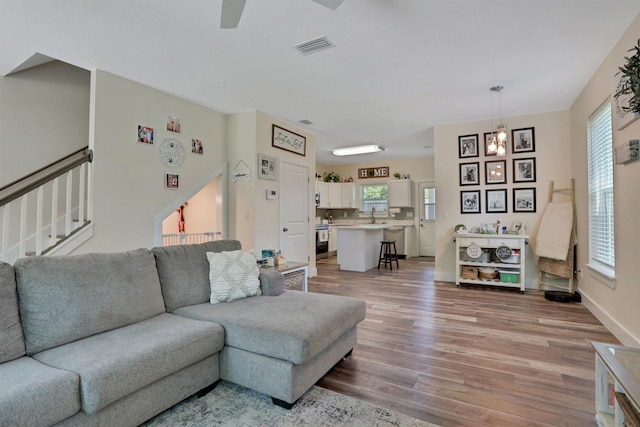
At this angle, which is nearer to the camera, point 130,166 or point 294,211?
point 130,166

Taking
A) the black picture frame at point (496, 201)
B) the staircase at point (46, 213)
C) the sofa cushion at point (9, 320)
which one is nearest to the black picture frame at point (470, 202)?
the black picture frame at point (496, 201)

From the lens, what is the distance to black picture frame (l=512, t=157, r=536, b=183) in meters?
4.78

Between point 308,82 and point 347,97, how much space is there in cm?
66

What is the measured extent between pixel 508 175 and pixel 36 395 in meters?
5.55

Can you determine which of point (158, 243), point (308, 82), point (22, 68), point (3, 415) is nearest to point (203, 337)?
point (3, 415)

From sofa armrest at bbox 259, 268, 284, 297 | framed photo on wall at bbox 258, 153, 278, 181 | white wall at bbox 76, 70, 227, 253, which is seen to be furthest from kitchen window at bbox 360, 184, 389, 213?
sofa armrest at bbox 259, 268, 284, 297

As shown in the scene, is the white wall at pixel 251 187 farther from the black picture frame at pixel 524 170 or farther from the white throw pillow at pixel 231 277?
the black picture frame at pixel 524 170

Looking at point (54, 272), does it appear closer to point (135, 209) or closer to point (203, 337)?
point (203, 337)

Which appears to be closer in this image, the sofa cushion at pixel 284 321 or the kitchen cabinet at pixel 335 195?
the sofa cushion at pixel 284 321

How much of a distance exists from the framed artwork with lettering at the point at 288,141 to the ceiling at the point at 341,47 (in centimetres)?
65

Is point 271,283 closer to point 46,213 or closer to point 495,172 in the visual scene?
point 46,213

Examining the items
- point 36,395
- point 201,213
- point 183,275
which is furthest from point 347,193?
point 36,395

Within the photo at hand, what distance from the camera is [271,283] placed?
105 inches

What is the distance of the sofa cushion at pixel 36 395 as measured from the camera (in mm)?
1218
